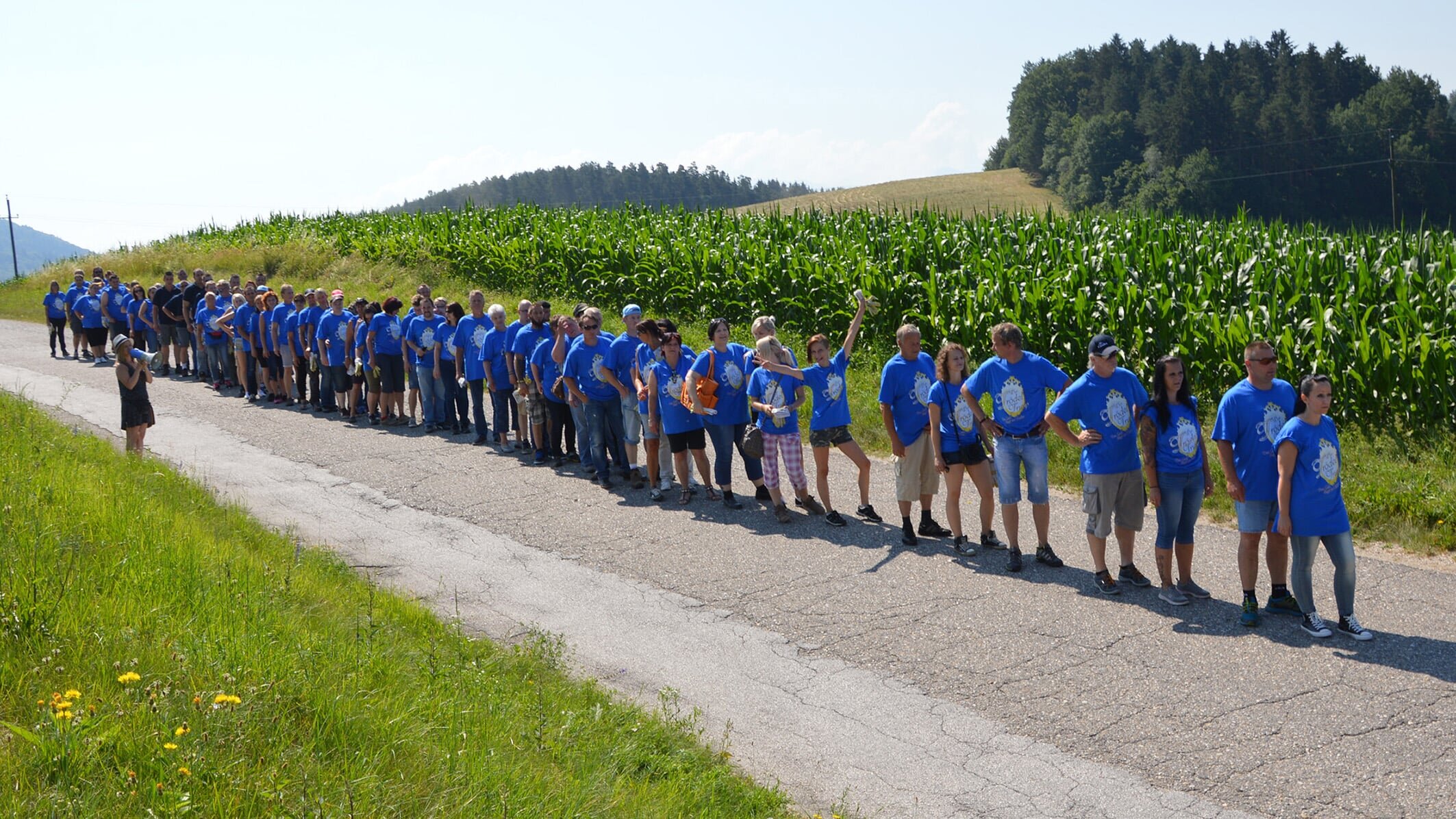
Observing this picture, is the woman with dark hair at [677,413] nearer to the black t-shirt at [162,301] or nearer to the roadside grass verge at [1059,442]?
the roadside grass verge at [1059,442]

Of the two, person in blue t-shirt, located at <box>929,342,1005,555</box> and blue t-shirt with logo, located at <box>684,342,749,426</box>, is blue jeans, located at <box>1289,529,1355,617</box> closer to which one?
person in blue t-shirt, located at <box>929,342,1005,555</box>

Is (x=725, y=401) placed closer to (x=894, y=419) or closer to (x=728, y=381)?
(x=728, y=381)

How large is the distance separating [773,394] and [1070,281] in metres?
6.84

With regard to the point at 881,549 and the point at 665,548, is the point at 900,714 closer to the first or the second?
the point at 881,549

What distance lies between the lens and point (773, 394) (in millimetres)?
10852

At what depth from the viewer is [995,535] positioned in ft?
32.6

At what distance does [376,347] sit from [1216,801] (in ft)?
44.9

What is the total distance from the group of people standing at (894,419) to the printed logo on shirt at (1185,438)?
0.01 meters

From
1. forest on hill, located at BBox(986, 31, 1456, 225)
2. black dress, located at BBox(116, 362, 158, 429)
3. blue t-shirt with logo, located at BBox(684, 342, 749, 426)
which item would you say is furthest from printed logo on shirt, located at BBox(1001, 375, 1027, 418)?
forest on hill, located at BBox(986, 31, 1456, 225)

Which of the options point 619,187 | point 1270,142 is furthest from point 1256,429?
point 619,187

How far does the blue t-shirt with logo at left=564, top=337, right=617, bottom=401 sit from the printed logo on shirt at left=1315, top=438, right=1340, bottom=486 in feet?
23.0

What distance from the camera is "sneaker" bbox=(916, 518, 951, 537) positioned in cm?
1015

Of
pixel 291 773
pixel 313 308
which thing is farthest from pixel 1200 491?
pixel 313 308

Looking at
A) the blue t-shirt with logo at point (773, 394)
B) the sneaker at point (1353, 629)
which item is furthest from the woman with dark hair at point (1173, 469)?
the blue t-shirt with logo at point (773, 394)
